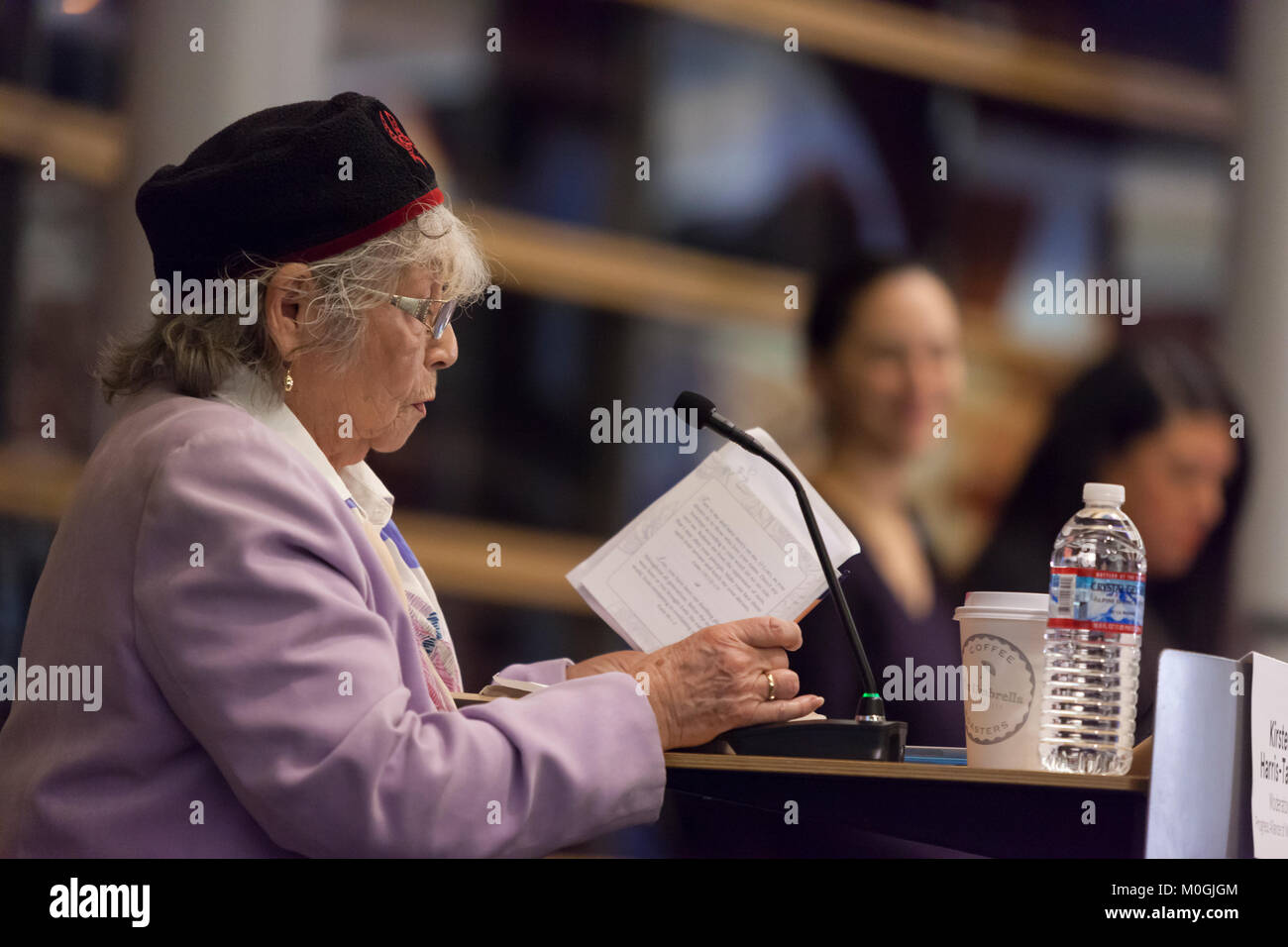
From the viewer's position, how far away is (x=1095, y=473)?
285 cm

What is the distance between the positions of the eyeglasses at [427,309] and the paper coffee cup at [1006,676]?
0.64m

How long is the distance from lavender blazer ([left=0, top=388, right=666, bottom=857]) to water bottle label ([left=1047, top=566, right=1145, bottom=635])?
407 mm

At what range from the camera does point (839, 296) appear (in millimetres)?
2947

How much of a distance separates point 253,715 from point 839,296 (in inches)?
78.5

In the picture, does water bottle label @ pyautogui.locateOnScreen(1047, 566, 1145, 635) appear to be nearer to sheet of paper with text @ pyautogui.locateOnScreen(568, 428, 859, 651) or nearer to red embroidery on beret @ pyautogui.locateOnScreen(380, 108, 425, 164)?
sheet of paper with text @ pyautogui.locateOnScreen(568, 428, 859, 651)

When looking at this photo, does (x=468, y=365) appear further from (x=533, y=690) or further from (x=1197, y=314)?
(x=533, y=690)

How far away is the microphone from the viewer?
4.36 ft

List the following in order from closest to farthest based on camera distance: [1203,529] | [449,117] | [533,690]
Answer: [533,690] < [1203,529] < [449,117]

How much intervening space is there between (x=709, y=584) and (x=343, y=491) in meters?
0.39

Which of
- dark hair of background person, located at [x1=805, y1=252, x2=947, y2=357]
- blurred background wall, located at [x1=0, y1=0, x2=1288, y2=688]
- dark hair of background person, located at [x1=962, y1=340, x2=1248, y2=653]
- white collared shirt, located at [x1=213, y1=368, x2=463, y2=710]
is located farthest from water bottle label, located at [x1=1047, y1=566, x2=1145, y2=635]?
blurred background wall, located at [x1=0, y1=0, x2=1288, y2=688]

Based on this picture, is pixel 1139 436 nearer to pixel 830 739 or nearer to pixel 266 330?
pixel 830 739

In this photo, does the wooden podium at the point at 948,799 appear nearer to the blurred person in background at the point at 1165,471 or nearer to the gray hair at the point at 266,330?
the gray hair at the point at 266,330

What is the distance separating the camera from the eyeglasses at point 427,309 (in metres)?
1.52
